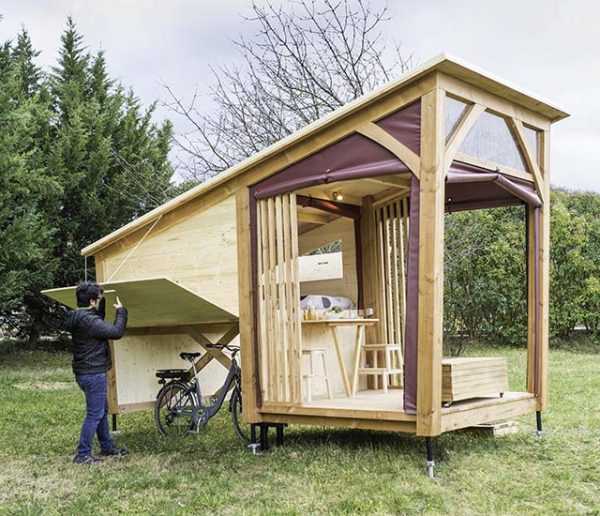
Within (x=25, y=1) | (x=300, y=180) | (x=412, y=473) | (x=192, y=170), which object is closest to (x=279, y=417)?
(x=412, y=473)

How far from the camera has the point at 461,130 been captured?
20.2 feet

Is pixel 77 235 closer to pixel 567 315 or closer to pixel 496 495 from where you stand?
pixel 567 315

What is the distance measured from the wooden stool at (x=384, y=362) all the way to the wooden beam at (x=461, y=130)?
2.74 meters

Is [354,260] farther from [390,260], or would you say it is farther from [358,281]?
[390,260]

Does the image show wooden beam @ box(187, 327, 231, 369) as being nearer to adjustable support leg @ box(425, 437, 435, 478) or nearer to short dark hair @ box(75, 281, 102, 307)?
short dark hair @ box(75, 281, 102, 307)

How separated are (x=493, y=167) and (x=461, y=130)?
0.66 meters

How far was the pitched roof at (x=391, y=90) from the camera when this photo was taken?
5898 millimetres

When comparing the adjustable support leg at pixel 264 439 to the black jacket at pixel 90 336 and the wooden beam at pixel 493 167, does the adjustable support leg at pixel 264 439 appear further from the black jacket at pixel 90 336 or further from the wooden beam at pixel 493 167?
the wooden beam at pixel 493 167

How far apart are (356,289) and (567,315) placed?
333 inches

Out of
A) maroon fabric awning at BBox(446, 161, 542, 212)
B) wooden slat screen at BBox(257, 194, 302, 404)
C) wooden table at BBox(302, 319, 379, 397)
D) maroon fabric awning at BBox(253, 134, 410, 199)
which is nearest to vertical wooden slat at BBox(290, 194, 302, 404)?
wooden slat screen at BBox(257, 194, 302, 404)

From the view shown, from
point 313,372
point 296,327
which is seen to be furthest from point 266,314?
point 313,372

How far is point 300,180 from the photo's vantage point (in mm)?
6711

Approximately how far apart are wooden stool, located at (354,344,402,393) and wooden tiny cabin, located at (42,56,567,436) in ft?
0.07

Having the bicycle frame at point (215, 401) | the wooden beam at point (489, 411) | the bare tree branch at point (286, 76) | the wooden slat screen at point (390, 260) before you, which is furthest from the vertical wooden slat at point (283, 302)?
the bare tree branch at point (286, 76)
